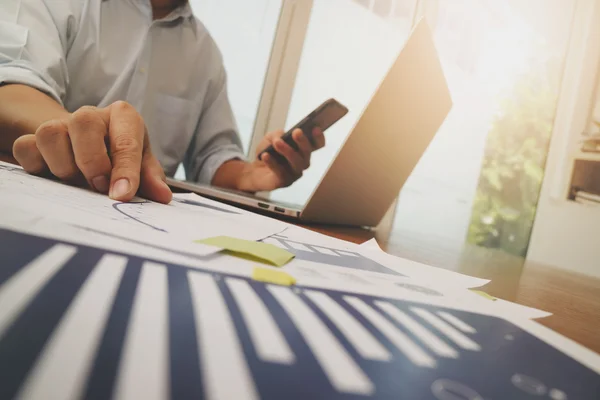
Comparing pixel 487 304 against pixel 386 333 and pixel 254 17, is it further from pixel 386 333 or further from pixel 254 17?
pixel 254 17

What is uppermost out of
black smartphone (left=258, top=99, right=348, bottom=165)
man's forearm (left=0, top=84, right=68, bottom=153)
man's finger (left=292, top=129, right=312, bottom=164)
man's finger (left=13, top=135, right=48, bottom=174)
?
black smartphone (left=258, top=99, right=348, bottom=165)

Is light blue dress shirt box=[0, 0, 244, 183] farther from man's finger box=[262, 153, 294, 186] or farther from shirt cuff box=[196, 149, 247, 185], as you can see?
man's finger box=[262, 153, 294, 186]

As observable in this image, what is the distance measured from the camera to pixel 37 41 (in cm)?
68

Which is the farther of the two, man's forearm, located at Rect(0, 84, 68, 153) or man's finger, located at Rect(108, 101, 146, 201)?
man's forearm, located at Rect(0, 84, 68, 153)

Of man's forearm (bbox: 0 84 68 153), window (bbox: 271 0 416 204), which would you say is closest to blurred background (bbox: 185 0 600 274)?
window (bbox: 271 0 416 204)

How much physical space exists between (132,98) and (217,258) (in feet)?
2.98

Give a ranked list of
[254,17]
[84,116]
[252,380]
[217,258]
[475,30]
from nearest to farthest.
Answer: [252,380], [217,258], [84,116], [254,17], [475,30]

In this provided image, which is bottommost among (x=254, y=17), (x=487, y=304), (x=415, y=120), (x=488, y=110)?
(x=487, y=304)

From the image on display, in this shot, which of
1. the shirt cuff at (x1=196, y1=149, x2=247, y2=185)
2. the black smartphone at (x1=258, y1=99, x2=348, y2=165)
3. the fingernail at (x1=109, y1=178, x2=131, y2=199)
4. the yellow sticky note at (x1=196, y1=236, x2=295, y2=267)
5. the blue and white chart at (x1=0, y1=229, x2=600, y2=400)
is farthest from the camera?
the shirt cuff at (x1=196, y1=149, x2=247, y2=185)

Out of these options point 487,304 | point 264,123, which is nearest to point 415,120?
point 487,304

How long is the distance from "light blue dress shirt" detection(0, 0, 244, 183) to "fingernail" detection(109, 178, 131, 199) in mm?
401

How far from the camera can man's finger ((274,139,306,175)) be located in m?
0.75

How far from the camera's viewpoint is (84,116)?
0.34m

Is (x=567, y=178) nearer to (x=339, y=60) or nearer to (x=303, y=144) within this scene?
(x=339, y=60)
